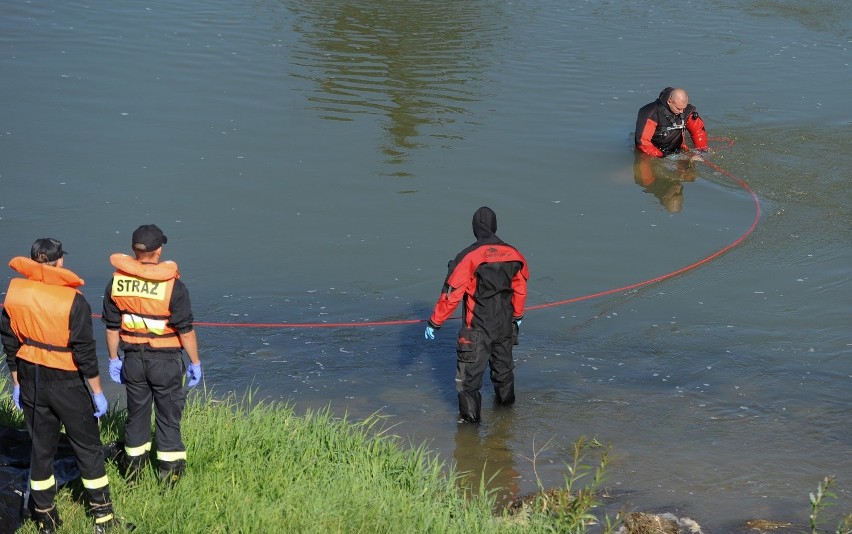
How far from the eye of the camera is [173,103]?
54.9 feet

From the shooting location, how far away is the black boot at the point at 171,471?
20.3ft

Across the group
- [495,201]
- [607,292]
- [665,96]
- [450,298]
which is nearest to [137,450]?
[450,298]

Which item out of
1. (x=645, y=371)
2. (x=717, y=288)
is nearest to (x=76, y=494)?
(x=645, y=371)

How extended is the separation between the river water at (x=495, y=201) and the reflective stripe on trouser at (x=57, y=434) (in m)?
2.53

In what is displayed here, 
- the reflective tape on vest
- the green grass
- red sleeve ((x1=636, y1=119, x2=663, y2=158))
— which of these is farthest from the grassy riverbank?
red sleeve ((x1=636, y1=119, x2=663, y2=158))

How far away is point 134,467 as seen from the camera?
6.27 meters

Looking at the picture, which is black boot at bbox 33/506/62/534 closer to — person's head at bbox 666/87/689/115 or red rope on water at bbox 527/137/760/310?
red rope on water at bbox 527/137/760/310

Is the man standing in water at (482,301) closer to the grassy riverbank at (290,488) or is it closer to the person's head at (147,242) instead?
the grassy riverbank at (290,488)

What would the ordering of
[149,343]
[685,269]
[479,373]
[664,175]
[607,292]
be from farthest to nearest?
[664,175], [685,269], [607,292], [479,373], [149,343]

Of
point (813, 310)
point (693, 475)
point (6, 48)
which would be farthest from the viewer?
point (6, 48)

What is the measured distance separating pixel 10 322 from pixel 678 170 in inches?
415

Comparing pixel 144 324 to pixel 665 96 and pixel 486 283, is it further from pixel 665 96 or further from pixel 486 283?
pixel 665 96

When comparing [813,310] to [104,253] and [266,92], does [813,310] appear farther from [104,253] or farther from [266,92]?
[266,92]

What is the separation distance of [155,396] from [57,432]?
0.58m
